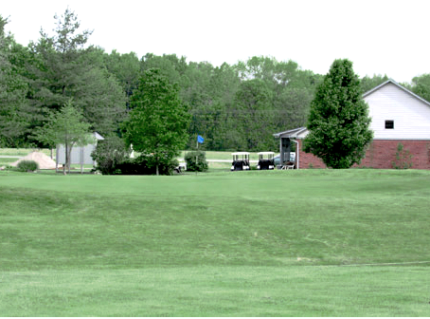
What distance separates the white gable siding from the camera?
2079 inches

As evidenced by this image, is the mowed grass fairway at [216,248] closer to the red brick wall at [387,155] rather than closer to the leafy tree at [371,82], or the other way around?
the red brick wall at [387,155]

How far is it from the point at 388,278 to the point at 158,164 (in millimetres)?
39650

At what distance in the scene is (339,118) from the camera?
149 feet

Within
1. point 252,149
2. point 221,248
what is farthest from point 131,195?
point 252,149

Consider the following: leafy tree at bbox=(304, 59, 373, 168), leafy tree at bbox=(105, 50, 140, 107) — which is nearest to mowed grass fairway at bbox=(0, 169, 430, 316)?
leafy tree at bbox=(304, 59, 373, 168)

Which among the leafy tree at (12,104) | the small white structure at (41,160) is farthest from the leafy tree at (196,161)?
the leafy tree at (12,104)

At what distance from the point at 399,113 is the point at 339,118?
386 inches

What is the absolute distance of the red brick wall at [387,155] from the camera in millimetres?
53219

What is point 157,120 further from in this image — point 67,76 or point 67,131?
point 67,76

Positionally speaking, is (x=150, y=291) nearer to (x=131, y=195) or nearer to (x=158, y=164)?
(x=131, y=195)

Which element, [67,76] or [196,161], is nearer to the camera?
[196,161]

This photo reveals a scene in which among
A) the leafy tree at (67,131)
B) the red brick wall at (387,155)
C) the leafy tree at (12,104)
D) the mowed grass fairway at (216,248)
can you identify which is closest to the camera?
the mowed grass fairway at (216,248)

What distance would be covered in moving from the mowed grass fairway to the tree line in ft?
94.9

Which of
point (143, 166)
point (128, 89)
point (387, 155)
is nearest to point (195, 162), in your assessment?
point (143, 166)
